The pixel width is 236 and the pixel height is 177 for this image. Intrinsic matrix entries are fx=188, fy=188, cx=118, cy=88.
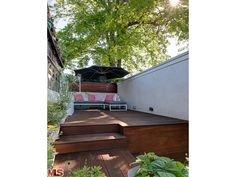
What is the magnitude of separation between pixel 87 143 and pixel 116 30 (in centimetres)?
873

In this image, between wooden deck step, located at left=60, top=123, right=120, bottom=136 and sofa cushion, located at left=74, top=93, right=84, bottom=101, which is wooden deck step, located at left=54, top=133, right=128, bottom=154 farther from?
sofa cushion, located at left=74, top=93, right=84, bottom=101

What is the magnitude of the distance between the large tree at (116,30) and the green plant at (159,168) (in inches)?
341

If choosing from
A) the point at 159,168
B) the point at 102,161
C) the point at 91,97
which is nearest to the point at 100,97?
the point at 91,97

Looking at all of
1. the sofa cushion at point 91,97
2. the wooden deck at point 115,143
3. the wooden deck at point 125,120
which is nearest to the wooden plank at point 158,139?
the wooden deck at point 115,143

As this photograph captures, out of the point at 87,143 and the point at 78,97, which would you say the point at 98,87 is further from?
the point at 87,143

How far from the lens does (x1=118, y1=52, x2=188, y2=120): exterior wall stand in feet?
14.5

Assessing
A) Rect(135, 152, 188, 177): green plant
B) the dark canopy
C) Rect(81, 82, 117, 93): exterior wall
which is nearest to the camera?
Rect(135, 152, 188, 177): green plant

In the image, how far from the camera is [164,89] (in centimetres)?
538

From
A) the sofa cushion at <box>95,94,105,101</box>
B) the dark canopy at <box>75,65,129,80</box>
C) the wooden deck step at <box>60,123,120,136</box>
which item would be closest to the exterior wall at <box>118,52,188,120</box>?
the dark canopy at <box>75,65,129,80</box>

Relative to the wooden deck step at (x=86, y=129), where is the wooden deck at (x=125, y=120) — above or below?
above

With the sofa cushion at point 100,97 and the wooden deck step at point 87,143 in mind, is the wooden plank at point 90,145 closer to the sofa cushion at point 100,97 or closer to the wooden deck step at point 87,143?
the wooden deck step at point 87,143

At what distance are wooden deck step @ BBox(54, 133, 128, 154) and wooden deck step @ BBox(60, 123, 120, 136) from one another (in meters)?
0.18

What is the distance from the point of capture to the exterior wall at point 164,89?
174 inches
